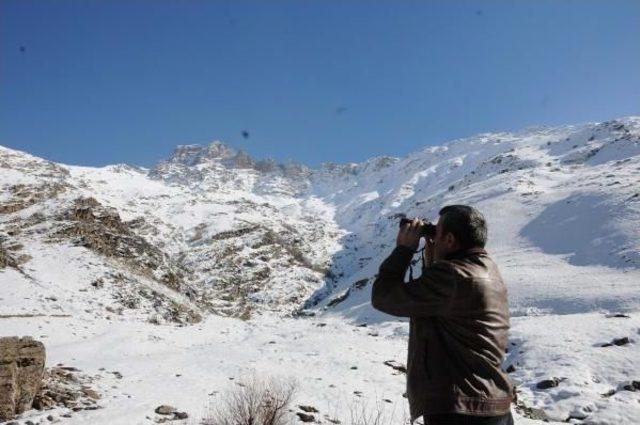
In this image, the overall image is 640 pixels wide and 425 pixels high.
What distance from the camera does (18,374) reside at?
1104 centimetres

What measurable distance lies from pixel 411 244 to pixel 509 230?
56504 mm

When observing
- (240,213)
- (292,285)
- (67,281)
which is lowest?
(292,285)

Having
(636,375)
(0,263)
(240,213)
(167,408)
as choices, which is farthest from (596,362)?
(240,213)

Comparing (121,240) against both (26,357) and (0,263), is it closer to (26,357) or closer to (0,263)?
(0,263)

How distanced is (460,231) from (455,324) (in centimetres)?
64

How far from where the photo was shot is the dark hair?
3.25m

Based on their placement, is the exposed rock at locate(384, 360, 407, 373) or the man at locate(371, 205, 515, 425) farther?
the exposed rock at locate(384, 360, 407, 373)

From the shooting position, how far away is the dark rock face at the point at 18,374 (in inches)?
407

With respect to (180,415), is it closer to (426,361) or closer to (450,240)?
(426,361)

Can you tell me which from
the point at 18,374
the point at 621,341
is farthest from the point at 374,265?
the point at 18,374

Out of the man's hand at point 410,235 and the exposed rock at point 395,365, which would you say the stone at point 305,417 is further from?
the man's hand at point 410,235

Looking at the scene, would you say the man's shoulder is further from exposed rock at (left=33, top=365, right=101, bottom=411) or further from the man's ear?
exposed rock at (left=33, top=365, right=101, bottom=411)

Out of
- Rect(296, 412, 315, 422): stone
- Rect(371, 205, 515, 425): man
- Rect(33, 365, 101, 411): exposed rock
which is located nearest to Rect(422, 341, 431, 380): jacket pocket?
Rect(371, 205, 515, 425): man

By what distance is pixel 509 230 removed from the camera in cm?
5522
